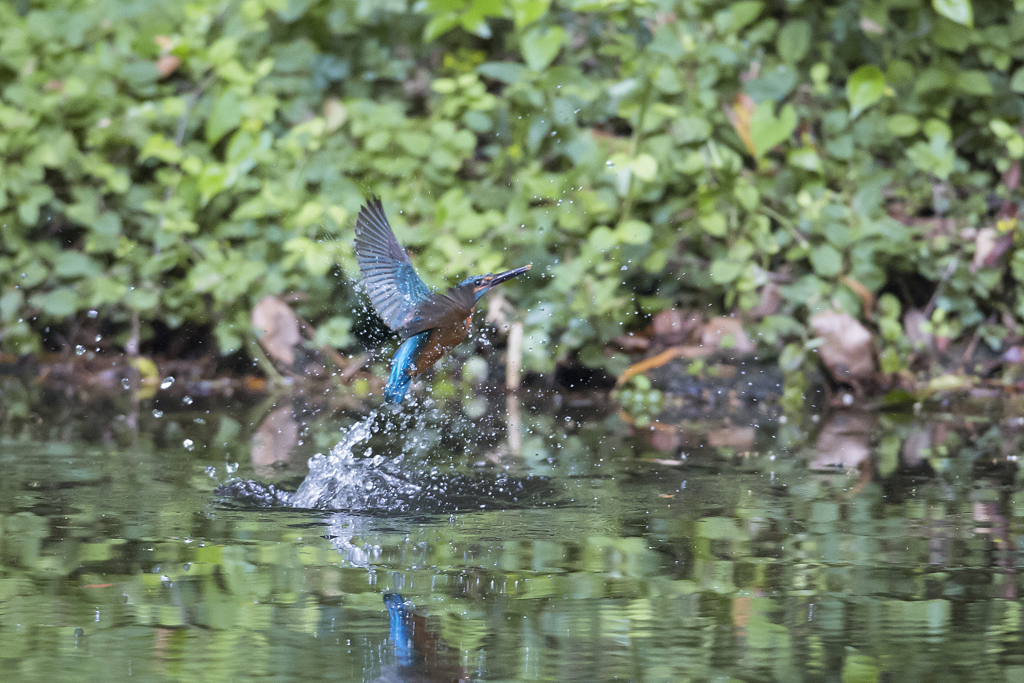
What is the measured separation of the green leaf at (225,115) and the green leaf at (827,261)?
275cm

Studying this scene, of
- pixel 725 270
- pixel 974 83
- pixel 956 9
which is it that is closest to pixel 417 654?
pixel 725 270

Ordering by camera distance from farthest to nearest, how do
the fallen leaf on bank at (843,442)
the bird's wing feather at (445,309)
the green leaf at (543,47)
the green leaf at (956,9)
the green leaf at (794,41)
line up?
the green leaf at (794,41), the green leaf at (543,47), the green leaf at (956,9), the fallen leaf on bank at (843,442), the bird's wing feather at (445,309)

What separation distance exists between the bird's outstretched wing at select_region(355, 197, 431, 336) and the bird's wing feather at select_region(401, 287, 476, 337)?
0.35ft

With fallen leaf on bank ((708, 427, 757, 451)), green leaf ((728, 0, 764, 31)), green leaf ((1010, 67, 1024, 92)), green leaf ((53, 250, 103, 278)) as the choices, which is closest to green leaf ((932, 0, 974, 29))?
green leaf ((1010, 67, 1024, 92))

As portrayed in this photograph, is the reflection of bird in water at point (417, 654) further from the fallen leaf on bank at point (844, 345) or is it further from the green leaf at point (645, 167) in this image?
the fallen leaf on bank at point (844, 345)

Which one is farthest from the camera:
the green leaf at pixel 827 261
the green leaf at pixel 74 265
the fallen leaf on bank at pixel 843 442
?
the green leaf at pixel 74 265

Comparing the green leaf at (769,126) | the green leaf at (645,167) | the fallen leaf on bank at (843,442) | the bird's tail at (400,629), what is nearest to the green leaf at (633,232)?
the green leaf at (645,167)

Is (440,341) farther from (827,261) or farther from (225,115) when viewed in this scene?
(225,115)

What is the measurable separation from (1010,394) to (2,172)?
4.83 m

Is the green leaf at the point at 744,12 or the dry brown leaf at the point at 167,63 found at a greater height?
the green leaf at the point at 744,12

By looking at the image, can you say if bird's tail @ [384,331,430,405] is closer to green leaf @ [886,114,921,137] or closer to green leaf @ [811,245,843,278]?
green leaf @ [811,245,843,278]

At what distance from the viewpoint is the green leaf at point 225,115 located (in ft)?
21.4

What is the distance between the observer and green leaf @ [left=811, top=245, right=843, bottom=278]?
242 inches

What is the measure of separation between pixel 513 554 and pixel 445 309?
71 centimetres
